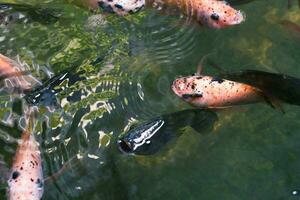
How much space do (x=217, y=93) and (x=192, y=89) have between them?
18cm

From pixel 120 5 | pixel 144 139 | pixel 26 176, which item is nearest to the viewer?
pixel 26 176

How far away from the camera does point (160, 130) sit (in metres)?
3.38

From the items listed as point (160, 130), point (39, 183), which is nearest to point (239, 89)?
point (160, 130)

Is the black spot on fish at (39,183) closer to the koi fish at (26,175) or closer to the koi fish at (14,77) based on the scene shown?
the koi fish at (26,175)

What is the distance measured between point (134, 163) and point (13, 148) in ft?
2.66

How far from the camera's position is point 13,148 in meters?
3.40

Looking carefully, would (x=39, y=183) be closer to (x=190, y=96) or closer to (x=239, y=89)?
→ (x=190, y=96)

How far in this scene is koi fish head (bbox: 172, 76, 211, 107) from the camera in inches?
141

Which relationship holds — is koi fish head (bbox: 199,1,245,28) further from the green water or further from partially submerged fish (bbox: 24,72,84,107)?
partially submerged fish (bbox: 24,72,84,107)

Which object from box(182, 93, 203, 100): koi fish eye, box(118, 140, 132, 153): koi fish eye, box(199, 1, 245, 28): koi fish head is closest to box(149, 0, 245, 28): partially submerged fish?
box(199, 1, 245, 28): koi fish head

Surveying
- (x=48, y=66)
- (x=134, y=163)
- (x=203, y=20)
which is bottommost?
(x=134, y=163)

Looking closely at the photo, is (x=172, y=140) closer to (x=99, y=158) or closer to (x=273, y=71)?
(x=99, y=158)

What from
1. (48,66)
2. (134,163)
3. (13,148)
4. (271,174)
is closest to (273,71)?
(271,174)

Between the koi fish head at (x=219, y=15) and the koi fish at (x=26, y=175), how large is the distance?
168 cm
